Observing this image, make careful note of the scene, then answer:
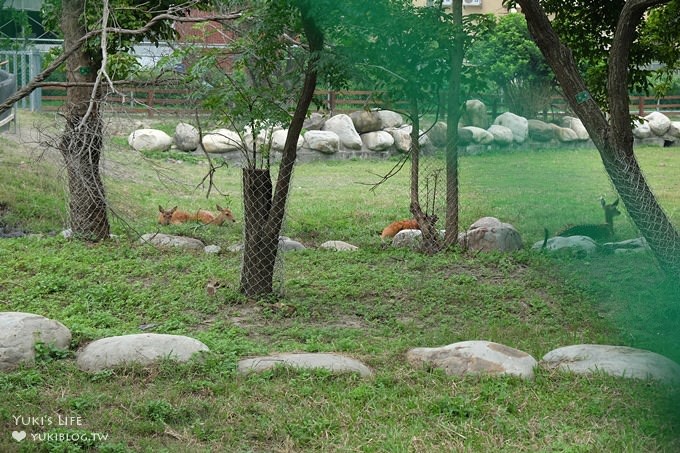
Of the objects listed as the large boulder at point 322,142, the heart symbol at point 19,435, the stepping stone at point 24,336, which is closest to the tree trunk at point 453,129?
the stepping stone at point 24,336

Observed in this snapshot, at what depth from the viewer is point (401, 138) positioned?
18.7m

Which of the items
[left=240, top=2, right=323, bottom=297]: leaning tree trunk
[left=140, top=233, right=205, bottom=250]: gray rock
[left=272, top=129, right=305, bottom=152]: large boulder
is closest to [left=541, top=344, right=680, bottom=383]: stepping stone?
[left=240, top=2, right=323, bottom=297]: leaning tree trunk

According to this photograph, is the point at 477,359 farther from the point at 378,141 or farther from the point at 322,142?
the point at 378,141

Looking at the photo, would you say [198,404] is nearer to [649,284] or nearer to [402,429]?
[402,429]

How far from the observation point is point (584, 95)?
691cm

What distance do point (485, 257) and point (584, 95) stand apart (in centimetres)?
231

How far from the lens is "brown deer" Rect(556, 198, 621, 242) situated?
381 inches

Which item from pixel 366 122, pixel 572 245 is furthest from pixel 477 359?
pixel 366 122

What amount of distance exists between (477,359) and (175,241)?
5.20 metres

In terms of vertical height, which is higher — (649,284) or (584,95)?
(584,95)

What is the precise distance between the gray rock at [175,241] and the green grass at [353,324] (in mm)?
303

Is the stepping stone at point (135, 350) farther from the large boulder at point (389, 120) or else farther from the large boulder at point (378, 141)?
the large boulder at point (389, 120)

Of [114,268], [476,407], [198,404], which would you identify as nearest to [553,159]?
[476,407]

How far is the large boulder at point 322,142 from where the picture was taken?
17859 mm
